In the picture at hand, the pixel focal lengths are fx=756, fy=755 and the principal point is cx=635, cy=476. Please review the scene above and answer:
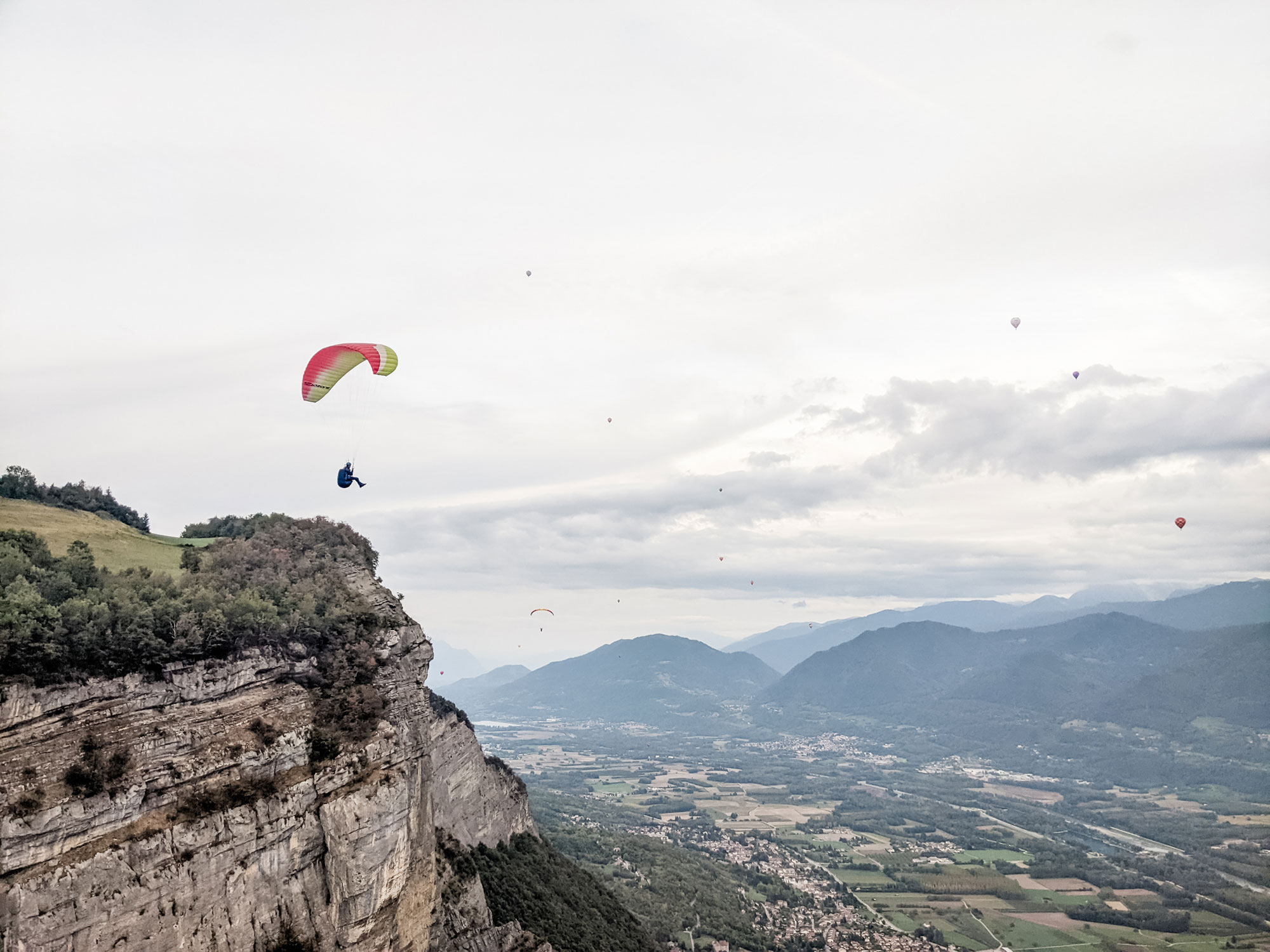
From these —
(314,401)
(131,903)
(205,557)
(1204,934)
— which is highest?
(314,401)

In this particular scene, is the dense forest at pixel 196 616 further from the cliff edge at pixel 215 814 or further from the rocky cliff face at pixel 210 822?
the rocky cliff face at pixel 210 822

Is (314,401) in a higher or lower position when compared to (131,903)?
higher

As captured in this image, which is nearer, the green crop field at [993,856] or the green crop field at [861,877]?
the green crop field at [861,877]

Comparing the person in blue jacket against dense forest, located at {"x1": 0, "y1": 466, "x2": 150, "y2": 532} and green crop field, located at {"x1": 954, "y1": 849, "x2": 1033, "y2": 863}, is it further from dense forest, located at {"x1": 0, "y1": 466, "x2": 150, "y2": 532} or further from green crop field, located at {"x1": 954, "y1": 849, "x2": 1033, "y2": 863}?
green crop field, located at {"x1": 954, "y1": 849, "x2": 1033, "y2": 863}

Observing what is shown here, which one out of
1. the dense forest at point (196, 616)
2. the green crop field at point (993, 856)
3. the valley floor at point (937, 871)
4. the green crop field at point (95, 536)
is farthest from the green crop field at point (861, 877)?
the green crop field at point (95, 536)

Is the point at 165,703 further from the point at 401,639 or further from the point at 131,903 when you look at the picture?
the point at 401,639

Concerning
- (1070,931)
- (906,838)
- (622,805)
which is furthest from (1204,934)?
(622,805)

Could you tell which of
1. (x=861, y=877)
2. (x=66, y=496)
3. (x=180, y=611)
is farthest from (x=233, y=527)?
(x=861, y=877)
